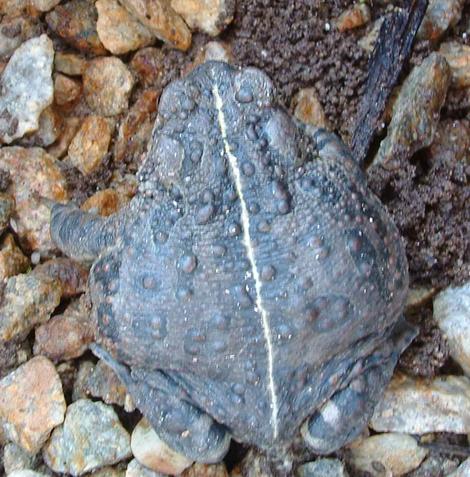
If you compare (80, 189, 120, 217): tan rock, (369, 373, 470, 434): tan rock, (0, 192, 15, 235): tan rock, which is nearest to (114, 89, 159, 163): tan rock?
(80, 189, 120, 217): tan rock

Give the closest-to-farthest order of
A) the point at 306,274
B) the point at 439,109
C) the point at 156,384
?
the point at 306,274
the point at 156,384
the point at 439,109

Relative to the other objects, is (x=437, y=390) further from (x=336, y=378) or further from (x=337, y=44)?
(x=337, y=44)

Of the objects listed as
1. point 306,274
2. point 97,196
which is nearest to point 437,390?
point 306,274

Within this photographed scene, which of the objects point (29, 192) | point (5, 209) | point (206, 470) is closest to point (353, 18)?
point (29, 192)

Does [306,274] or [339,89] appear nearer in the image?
[306,274]

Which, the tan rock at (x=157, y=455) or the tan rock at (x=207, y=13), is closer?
the tan rock at (x=157, y=455)

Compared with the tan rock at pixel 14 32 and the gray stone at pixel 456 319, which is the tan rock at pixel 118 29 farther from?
the gray stone at pixel 456 319

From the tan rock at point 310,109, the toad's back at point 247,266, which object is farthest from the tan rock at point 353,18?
the toad's back at point 247,266
